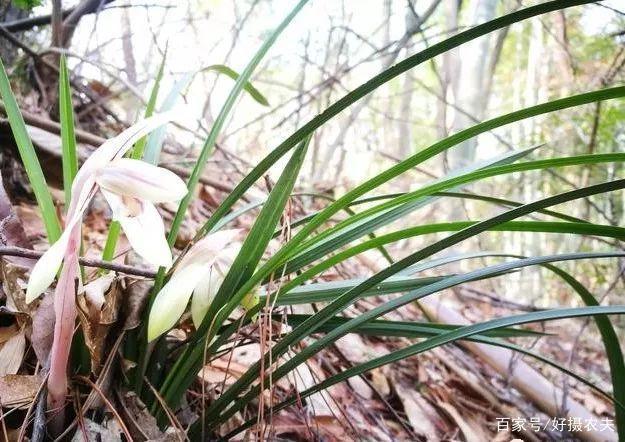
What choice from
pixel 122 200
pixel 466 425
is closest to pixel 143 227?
pixel 122 200

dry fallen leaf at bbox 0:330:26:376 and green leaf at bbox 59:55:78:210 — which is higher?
green leaf at bbox 59:55:78:210

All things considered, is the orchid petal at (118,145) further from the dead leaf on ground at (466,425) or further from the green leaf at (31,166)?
the dead leaf on ground at (466,425)

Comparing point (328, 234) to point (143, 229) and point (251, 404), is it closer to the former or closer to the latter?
point (143, 229)

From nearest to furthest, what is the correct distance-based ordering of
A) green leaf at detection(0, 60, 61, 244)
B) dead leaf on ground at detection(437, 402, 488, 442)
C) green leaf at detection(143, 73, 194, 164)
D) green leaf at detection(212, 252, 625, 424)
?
green leaf at detection(212, 252, 625, 424)
green leaf at detection(0, 60, 61, 244)
green leaf at detection(143, 73, 194, 164)
dead leaf on ground at detection(437, 402, 488, 442)

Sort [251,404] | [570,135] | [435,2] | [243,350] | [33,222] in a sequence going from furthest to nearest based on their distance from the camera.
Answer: [570,135], [435,2], [33,222], [243,350], [251,404]

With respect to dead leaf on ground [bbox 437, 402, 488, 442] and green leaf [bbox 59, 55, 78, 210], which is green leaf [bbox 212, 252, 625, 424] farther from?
dead leaf on ground [bbox 437, 402, 488, 442]

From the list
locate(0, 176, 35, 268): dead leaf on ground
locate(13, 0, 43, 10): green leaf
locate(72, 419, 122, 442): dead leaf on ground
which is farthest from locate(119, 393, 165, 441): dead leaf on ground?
locate(13, 0, 43, 10): green leaf

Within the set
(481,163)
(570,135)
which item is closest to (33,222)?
(481,163)

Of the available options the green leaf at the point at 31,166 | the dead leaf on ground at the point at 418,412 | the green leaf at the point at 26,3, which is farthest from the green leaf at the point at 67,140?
the dead leaf on ground at the point at 418,412
